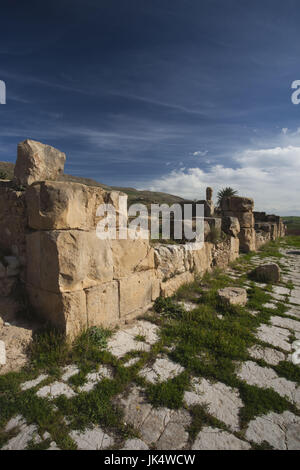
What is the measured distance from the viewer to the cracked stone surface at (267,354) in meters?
3.12

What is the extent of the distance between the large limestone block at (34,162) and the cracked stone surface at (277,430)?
401 centimetres

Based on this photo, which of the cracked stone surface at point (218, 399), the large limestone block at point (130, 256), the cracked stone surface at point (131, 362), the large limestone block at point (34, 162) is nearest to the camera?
the cracked stone surface at point (218, 399)

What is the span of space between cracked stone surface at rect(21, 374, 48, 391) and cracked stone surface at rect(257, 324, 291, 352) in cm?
303

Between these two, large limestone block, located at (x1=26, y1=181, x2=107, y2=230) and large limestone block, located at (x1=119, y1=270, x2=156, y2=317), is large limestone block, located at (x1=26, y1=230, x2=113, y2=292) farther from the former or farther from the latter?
large limestone block, located at (x1=119, y1=270, x2=156, y2=317)

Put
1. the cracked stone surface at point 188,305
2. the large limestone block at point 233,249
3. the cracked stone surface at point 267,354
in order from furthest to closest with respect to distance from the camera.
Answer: the large limestone block at point 233,249, the cracked stone surface at point 188,305, the cracked stone surface at point 267,354

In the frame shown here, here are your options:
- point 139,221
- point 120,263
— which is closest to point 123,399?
point 120,263

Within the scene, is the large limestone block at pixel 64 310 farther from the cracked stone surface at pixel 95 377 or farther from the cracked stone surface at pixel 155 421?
the cracked stone surface at pixel 155 421

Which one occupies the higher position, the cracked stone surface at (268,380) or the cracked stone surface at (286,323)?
the cracked stone surface at (286,323)

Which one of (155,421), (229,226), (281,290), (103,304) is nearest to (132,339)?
(103,304)

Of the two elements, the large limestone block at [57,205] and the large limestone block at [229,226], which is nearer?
the large limestone block at [57,205]

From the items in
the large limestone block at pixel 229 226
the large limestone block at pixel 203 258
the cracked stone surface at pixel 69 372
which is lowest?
the cracked stone surface at pixel 69 372

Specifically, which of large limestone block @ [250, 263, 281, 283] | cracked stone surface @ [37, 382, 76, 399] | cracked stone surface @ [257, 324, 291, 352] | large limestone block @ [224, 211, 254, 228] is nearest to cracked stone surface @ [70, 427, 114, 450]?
cracked stone surface @ [37, 382, 76, 399]

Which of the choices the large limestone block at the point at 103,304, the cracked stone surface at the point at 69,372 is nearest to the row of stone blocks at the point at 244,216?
the large limestone block at the point at 103,304
